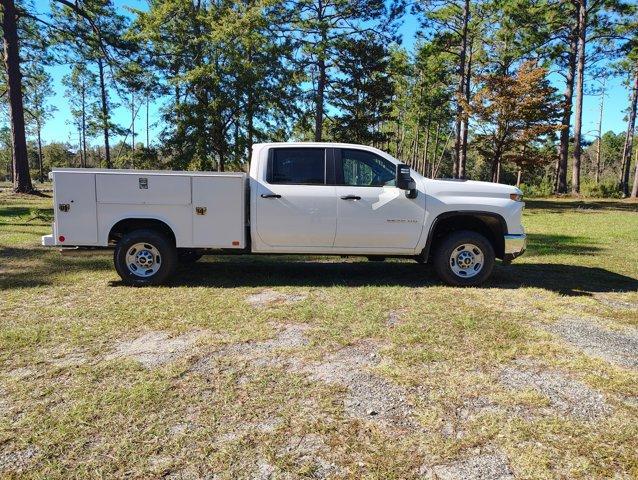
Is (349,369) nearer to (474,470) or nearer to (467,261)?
(474,470)

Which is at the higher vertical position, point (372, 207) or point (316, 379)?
point (372, 207)

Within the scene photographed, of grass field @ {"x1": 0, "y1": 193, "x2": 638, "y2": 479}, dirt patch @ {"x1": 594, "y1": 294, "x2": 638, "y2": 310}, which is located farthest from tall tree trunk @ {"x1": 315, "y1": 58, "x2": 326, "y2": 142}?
dirt patch @ {"x1": 594, "y1": 294, "x2": 638, "y2": 310}

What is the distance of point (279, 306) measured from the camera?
5.53 m

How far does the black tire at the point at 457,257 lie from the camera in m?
6.48

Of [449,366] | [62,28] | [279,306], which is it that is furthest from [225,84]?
[449,366]

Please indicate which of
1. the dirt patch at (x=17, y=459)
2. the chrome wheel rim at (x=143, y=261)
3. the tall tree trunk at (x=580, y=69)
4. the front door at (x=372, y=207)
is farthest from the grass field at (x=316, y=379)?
the tall tree trunk at (x=580, y=69)

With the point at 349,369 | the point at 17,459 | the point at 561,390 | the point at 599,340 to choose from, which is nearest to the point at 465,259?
the point at 599,340

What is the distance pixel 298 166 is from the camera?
6410 mm

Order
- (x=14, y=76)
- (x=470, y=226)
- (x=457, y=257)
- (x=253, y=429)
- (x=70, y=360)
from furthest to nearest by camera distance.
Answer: (x=14, y=76) < (x=470, y=226) < (x=457, y=257) < (x=70, y=360) < (x=253, y=429)

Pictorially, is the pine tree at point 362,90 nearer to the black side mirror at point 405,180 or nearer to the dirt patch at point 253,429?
the black side mirror at point 405,180

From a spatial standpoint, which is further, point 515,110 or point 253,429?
point 515,110

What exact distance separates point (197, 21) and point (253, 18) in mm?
3805

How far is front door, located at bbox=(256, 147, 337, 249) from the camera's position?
6.29 m

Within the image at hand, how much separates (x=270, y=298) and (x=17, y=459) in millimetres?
3498
